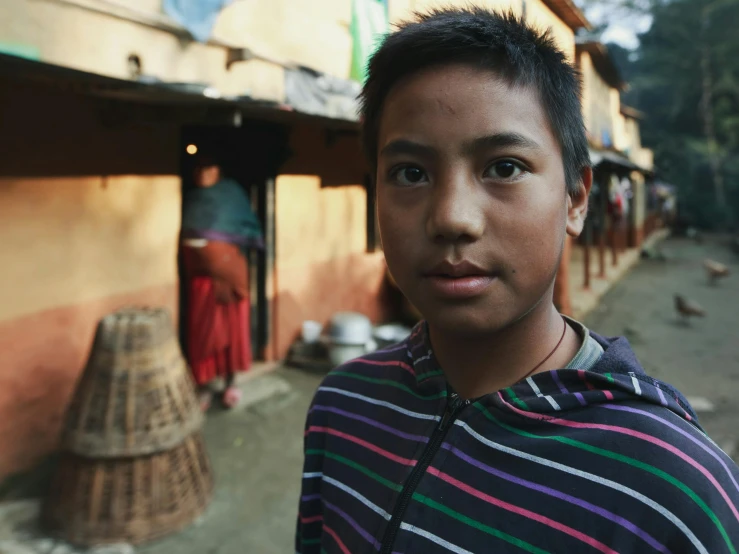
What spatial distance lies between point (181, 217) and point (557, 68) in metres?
4.12

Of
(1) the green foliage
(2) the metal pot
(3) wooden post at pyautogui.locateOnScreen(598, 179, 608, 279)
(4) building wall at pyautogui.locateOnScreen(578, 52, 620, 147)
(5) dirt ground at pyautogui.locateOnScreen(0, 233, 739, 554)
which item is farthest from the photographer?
(1) the green foliage

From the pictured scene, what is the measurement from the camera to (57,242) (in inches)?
145

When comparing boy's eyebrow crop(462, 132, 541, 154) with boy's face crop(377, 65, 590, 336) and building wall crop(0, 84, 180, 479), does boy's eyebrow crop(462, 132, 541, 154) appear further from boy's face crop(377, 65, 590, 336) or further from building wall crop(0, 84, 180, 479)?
building wall crop(0, 84, 180, 479)

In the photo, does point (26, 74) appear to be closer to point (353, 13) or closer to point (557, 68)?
point (557, 68)

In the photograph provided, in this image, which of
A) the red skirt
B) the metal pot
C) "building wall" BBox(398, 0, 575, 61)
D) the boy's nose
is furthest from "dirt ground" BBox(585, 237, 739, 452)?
the boy's nose

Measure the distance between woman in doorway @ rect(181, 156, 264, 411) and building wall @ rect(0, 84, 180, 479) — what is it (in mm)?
364

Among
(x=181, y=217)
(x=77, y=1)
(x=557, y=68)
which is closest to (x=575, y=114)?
(x=557, y=68)

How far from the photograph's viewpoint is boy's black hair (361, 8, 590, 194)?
0.92 meters

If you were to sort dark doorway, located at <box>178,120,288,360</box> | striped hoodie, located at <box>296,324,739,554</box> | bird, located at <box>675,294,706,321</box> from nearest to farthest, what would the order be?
striped hoodie, located at <box>296,324,739,554</box> → dark doorway, located at <box>178,120,288,360</box> → bird, located at <box>675,294,706,321</box>

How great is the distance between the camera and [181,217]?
467 cm

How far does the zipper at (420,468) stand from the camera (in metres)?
0.98

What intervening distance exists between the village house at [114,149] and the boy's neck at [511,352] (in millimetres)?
1881

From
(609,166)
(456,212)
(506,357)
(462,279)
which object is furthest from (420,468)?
(609,166)

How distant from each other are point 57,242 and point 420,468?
11.3ft
